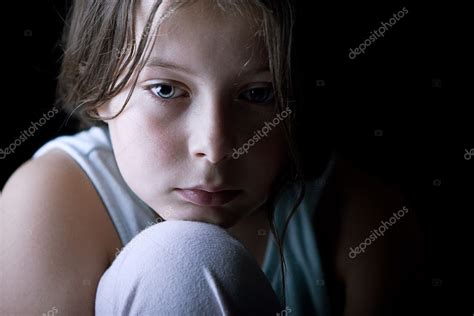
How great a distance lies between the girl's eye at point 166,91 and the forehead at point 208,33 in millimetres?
44

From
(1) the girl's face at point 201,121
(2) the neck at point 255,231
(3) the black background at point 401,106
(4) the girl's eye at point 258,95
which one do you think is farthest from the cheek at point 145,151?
(3) the black background at point 401,106

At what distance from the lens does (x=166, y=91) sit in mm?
880

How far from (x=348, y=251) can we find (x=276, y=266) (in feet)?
0.38

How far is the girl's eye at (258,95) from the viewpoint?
882 millimetres

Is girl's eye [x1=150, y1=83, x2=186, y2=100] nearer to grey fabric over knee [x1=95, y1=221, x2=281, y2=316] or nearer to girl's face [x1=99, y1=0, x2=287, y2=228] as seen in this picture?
girl's face [x1=99, y1=0, x2=287, y2=228]

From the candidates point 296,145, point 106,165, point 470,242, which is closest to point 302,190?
point 296,145

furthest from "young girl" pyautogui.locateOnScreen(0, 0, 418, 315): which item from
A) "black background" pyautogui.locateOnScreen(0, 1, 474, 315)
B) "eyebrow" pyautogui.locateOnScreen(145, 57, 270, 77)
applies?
"black background" pyautogui.locateOnScreen(0, 1, 474, 315)

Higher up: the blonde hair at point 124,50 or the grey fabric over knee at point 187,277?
the blonde hair at point 124,50

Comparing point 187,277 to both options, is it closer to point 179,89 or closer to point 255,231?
point 179,89

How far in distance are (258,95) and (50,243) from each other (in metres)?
0.33

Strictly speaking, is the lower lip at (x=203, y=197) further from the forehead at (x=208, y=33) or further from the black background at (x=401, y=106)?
the black background at (x=401, y=106)

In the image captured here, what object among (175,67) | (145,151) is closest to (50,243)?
(145,151)

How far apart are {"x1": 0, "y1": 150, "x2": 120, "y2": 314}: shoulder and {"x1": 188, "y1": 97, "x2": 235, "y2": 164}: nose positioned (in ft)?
0.69

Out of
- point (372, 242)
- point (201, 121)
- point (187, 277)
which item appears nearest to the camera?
point (187, 277)
